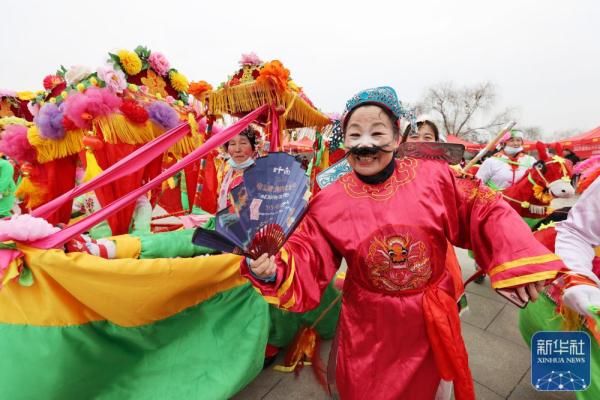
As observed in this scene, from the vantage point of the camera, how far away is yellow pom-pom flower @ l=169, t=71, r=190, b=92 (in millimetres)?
3396

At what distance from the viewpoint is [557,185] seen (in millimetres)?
3268

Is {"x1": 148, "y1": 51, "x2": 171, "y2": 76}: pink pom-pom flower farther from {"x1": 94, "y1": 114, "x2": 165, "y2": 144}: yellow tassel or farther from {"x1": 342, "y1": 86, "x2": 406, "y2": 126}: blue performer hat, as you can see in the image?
{"x1": 342, "y1": 86, "x2": 406, "y2": 126}: blue performer hat

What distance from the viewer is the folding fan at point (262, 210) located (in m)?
0.94

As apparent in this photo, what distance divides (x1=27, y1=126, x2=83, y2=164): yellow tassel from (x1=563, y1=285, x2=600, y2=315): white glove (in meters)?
3.63

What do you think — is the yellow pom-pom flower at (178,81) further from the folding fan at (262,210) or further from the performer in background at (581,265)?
the performer in background at (581,265)

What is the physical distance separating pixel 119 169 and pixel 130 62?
1832 millimetres

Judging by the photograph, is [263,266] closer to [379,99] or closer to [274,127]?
[379,99]

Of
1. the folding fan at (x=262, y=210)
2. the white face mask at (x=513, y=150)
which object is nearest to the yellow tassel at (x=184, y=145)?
the folding fan at (x=262, y=210)

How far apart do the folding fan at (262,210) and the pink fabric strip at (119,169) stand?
1.00 metres

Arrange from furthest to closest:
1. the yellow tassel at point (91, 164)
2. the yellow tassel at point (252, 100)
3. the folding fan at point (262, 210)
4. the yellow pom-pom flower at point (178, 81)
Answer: the yellow pom-pom flower at point (178, 81), the yellow tassel at point (91, 164), the yellow tassel at point (252, 100), the folding fan at point (262, 210)

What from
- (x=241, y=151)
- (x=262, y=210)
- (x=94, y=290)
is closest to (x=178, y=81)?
(x=241, y=151)

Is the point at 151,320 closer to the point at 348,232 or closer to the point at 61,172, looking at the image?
the point at 348,232

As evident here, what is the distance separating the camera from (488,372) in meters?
→ 2.20

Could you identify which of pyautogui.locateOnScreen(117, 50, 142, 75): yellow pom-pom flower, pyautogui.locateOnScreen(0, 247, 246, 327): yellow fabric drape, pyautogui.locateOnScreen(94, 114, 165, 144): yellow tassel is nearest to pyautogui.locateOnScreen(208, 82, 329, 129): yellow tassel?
pyautogui.locateOnScreen(94, 114, 165, 144): yellow tassel
